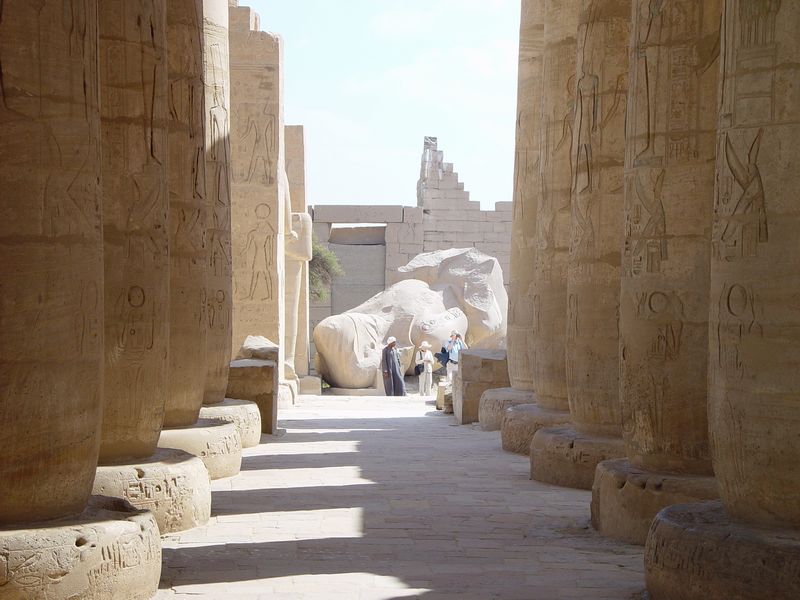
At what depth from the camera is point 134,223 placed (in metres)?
7.05

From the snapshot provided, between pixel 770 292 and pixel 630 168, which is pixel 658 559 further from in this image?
pixel 630 168

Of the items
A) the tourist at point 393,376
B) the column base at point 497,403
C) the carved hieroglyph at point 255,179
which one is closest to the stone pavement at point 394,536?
the column base at point 497,403

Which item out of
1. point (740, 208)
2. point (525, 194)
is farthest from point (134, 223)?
point (525, 194)

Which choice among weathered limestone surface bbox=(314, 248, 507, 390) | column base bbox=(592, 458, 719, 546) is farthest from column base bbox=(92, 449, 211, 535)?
weathered limestone surface bbox=(314, 248, 507, 390)

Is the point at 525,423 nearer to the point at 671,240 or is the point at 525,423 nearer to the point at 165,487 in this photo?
the point at 671,240

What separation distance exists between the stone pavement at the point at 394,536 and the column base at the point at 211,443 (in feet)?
0.42

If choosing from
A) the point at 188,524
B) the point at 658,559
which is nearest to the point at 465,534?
the point at 188,524

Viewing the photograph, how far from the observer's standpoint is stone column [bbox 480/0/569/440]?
12.9 metres

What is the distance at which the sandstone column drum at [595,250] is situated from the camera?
8664 mm

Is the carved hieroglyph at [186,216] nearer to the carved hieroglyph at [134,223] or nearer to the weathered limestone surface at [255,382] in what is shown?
the carved hieroglyph at [134,223]

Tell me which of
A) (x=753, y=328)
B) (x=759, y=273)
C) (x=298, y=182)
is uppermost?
(x=298, y=182)

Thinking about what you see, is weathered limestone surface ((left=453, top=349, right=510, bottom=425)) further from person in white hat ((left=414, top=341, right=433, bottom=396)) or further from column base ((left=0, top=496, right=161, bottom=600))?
column base ((left=0, top=496, right=161, bottom=600))

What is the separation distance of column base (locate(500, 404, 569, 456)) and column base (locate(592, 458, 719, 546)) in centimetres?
332

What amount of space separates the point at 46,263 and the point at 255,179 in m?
12.0
